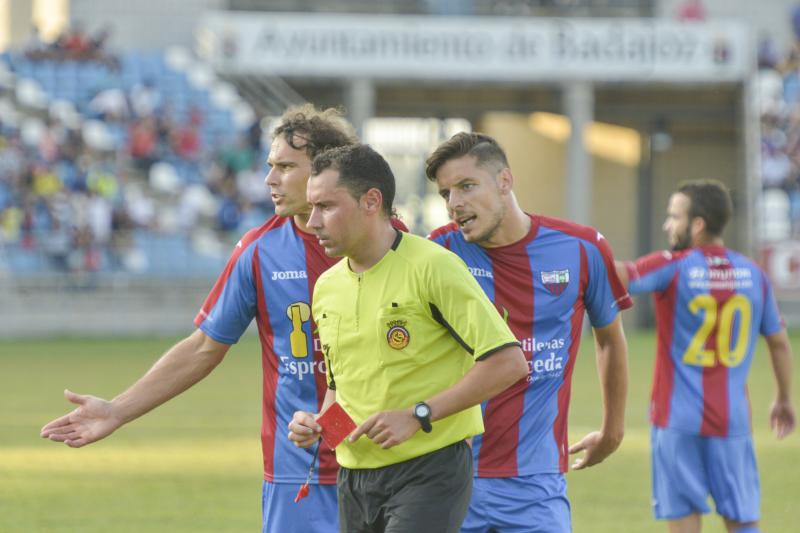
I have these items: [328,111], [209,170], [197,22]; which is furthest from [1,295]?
[328,111]

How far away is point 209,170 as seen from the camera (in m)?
28.0

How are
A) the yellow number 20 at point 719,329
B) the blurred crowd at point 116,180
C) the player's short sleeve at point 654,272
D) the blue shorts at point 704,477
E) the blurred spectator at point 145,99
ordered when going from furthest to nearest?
1. the blurred spectator at point 145,99
2. the blurred crowd at point 116,180
3. the yellow number 20 at point 719,329
4. the player's short sleeve at point 654,272
5. the blue shorts at point 704,477

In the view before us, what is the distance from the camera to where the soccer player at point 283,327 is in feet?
16.5

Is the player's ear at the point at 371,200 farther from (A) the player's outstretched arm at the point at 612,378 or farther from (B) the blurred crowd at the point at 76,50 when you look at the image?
(B) the blurred crowd at the point at 76,50

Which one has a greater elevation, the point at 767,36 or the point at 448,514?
the point at 767,36

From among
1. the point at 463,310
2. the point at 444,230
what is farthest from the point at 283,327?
the point at 463,310

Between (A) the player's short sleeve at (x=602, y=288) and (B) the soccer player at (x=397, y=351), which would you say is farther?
(A) the player's short sleeve at (x=602, y=288)

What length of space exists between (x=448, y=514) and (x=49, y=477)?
23.8 ft

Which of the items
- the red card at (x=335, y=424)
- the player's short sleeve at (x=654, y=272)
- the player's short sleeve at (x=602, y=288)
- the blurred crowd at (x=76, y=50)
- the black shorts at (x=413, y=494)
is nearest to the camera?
the black shorts at (x=413, y=494)

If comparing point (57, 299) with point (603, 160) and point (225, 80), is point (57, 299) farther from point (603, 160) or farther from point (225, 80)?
point (603, 160)

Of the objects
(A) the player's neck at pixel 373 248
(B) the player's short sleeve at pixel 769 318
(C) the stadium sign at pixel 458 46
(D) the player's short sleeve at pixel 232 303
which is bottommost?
(B) the player's short sleeve at pixel 769 318

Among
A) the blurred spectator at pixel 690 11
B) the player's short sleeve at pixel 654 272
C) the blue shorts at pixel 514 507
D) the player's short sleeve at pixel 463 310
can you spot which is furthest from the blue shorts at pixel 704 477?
the blurred spectator at pixel 690 11

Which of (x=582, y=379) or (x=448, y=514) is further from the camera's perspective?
(x=582, y=379)

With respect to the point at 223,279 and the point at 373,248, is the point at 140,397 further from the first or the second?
the point at 373,248
